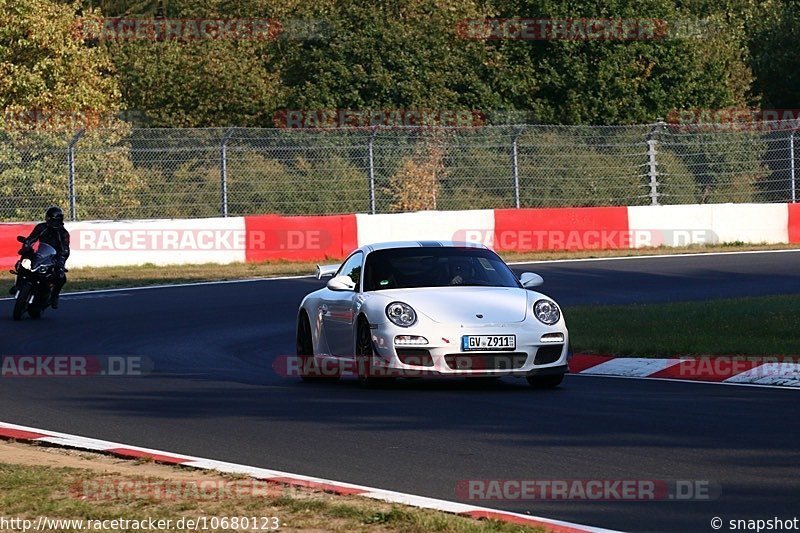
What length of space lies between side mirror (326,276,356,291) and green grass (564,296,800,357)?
2784mm

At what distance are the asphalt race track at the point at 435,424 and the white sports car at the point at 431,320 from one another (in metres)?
0.25

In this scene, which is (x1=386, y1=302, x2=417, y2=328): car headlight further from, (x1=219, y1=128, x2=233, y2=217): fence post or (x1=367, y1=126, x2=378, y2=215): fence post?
(x1=367, y1=126, x2=378, y2=215): fence post

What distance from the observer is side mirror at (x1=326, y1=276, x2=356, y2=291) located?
12.9 metres

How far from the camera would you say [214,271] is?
89.5 ft

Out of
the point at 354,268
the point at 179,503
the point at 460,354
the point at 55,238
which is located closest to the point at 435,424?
the point at 460,354

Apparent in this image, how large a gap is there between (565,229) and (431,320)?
1861cm

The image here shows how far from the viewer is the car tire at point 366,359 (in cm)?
1216

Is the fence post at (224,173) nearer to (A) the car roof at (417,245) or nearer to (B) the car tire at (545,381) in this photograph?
(A) the car roof at (417,245)

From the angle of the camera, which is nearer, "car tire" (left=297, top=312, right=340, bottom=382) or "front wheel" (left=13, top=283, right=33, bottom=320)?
"car tire" (left=297, top=312, right=340, bottom=382)

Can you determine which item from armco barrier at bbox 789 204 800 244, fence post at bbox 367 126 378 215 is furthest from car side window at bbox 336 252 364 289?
armco barrier at bbox 789 204 800 244

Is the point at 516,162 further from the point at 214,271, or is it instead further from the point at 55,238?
the point at 55,238

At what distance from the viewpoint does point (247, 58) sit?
178 ft

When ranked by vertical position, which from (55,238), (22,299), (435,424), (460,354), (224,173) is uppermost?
(224,173)

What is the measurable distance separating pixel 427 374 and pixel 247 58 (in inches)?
1718
